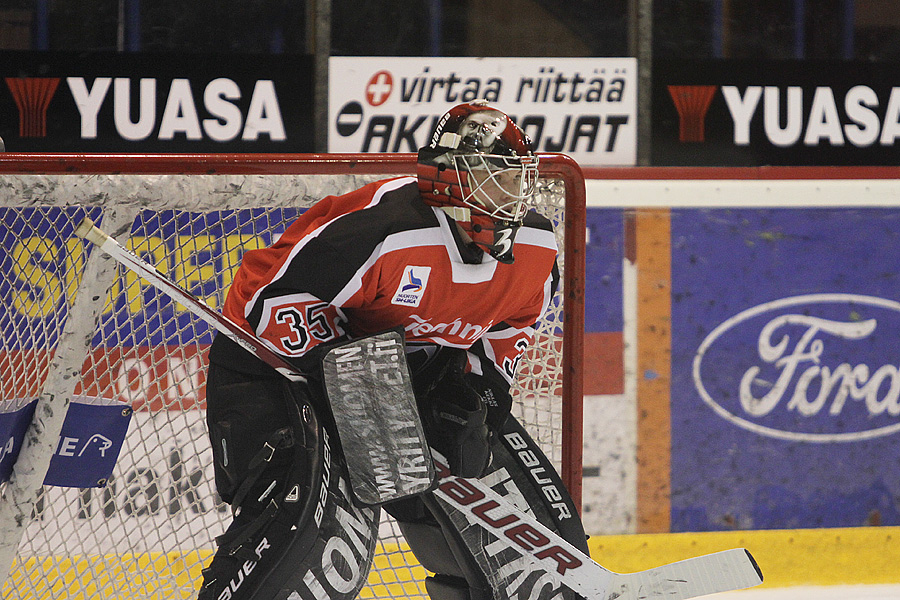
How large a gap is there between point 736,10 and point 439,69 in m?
0.93

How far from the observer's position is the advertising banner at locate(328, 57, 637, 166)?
2668 millimetres

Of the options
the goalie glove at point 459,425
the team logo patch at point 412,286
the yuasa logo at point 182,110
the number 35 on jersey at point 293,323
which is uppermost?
the yuasa logo at point 182,110

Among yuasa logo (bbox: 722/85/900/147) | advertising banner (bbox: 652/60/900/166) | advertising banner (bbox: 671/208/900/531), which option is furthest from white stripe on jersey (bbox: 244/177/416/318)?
yuasa logo (bbox: 722/85/900/147)

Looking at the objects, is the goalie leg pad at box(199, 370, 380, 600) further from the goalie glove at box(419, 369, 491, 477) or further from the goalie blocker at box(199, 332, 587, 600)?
the goalie glove at box(419, 369, 491, 477)

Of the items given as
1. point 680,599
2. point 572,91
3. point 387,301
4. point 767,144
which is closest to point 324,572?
point 387,301

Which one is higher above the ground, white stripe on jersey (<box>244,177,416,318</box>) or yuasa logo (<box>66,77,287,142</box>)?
yuasa logo (<box>66,77,287,142</box>)

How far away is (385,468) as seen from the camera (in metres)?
1.50

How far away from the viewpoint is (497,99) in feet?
8.88

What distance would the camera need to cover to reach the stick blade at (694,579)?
1.57 m

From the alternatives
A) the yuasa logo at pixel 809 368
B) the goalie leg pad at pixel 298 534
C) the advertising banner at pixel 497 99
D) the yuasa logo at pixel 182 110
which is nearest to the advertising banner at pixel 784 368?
the yuasa logo at pixel 809 368

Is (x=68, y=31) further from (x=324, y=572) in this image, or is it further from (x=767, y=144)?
(x=767, y=144)

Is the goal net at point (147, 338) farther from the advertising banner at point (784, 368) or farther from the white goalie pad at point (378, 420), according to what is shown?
the advertising banner at point (784, 368)

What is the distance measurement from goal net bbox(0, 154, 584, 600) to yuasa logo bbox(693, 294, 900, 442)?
81 centimetres

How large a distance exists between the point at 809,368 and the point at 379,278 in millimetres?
1741
